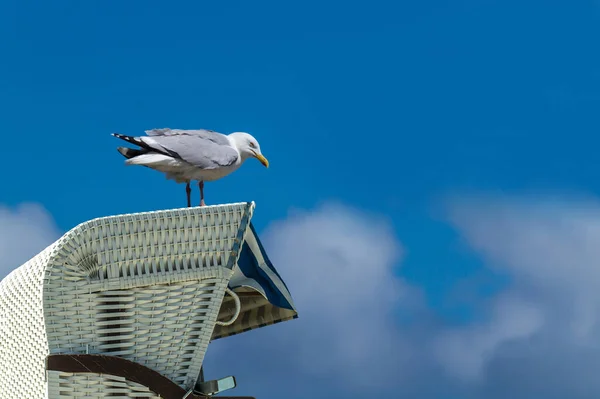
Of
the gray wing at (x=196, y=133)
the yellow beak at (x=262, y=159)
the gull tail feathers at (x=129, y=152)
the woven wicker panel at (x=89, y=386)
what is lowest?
the woven wicker panel at (x=89, y=386)

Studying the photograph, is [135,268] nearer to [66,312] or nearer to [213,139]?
[66,312]

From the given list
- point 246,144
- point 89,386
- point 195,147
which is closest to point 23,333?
point 89,386

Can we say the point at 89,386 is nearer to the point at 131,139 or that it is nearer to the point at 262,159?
the point at 131,139

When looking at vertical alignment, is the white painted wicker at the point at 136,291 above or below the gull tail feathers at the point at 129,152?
below

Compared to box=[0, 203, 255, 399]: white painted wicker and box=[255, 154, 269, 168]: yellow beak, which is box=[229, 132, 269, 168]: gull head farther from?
box=[0, 203, 255, 399]: white painted wicker

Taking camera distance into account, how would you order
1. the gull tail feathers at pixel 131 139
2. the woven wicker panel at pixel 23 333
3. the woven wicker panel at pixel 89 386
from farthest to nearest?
the gull tail feathers at pixel 131 139, the woven wicker panel at pixel 23 333, the woven wicker panel at pixel 89 386

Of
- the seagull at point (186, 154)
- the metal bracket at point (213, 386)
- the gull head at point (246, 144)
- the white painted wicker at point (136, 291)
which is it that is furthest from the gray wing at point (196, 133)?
the metal bracket at point (213, 386)

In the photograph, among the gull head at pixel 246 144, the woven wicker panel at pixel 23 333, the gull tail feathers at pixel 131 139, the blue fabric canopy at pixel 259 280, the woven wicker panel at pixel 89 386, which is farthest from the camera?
the gull head at pixel 246 144

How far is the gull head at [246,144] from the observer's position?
4582 mm

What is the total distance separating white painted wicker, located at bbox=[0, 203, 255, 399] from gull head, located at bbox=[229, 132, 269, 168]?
5.06 ft

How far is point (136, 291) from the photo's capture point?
10.0 feet

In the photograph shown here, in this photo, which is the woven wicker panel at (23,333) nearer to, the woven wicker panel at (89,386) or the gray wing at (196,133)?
the woven wicker panel at (89,386)

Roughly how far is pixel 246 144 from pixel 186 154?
24.4 inches

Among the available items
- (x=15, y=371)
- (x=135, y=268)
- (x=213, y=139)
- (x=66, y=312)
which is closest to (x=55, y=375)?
(x=66, y=312)
